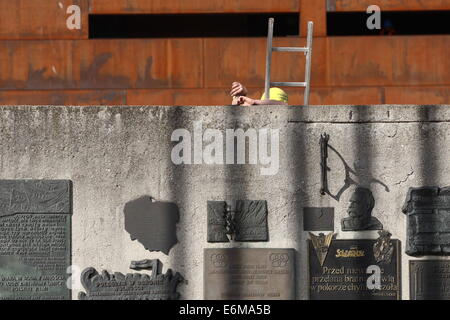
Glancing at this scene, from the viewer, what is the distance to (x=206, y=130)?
29.1 feet

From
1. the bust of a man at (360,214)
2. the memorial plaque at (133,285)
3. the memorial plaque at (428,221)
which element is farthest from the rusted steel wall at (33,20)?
the memorial plaque at (428,221)

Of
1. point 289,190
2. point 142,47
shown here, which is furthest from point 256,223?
point 142,47

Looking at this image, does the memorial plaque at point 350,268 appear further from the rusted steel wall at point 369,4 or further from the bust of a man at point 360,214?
the rusted steel wall at point 369,4

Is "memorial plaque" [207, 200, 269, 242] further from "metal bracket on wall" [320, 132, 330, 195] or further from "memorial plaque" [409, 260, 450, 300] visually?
"memorial plaque" [409, 260, 450, 300]

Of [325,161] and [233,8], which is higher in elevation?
[233,8]

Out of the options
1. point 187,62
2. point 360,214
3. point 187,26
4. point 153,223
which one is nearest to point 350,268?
point 360,214

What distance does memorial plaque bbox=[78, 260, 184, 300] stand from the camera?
875 cm

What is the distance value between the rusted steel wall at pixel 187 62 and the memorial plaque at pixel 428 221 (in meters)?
5.87

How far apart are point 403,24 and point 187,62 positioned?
11.3ft

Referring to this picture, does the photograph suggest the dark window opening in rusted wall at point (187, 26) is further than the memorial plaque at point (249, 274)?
Yes

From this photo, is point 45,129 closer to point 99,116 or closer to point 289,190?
point 99,116

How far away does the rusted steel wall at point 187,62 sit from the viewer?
14594mm

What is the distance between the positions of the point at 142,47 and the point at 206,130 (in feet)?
→ 19.8

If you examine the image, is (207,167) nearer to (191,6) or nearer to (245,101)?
(245,101)
